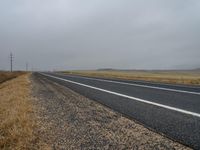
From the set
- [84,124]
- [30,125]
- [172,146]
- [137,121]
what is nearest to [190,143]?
[172,146]

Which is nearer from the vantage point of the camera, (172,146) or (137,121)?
(172,146)

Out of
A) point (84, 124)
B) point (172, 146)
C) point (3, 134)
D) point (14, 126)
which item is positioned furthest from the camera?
point (84, 124)

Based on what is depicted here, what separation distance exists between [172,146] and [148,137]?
675 mm

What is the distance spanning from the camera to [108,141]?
5.10 meters

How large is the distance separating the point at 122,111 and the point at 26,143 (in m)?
3.88

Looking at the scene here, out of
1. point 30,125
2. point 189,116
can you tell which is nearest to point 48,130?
point 30,125

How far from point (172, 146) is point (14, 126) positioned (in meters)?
3.25

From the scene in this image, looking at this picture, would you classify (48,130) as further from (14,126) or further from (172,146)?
(172,146)

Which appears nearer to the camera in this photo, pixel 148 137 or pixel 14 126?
pixel 148 137

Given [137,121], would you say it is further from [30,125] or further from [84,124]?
[30,125]

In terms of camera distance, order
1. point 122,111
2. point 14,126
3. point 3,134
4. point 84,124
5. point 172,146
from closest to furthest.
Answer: point 172,146
point 3,134
point 14,126
point 84,124
point 122,111

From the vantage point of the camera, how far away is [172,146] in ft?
15.3

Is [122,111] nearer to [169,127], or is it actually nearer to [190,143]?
[169,127]

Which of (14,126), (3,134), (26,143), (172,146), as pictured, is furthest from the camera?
(14,126)
